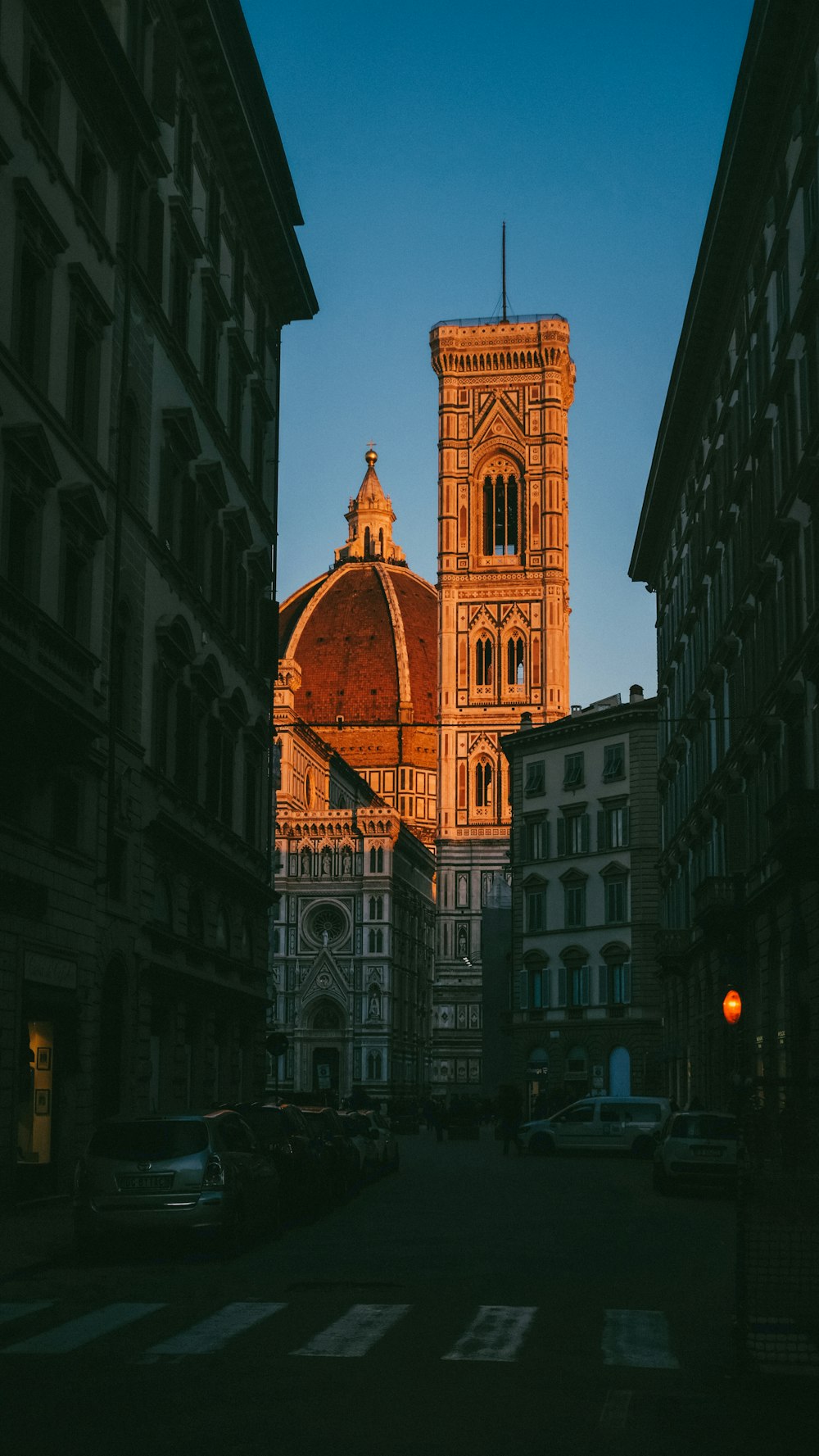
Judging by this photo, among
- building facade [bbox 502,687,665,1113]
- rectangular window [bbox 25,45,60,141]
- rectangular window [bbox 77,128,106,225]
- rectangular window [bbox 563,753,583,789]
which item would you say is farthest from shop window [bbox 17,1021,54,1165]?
rectangular window [bbox 563,753,583,789]

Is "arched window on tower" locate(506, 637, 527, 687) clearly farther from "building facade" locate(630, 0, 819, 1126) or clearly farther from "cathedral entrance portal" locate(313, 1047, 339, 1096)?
"building facade" locate(630, 0, 819, 1126)

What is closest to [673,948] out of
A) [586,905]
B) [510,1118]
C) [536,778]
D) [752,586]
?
[510,1118]

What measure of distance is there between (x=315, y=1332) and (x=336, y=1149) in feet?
56.6

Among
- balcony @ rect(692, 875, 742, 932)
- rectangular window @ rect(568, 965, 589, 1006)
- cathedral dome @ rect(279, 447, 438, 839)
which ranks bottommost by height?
rectangular window @ rect(568, 965, 589, 1006)

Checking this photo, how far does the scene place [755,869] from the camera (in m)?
40.8

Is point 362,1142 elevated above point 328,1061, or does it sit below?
above

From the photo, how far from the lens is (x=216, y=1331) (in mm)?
13289

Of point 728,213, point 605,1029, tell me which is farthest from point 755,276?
point 605,1029

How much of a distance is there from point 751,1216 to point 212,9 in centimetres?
2878

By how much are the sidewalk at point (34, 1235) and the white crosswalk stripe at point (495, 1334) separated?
17.0 ft

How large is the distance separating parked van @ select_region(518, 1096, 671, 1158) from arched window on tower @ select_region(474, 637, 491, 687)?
81516 millimetres

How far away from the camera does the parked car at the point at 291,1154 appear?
25.0 metres

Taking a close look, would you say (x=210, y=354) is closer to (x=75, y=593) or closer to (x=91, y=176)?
(x=91, y=176)

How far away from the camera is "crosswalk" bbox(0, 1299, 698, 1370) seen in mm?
12266
